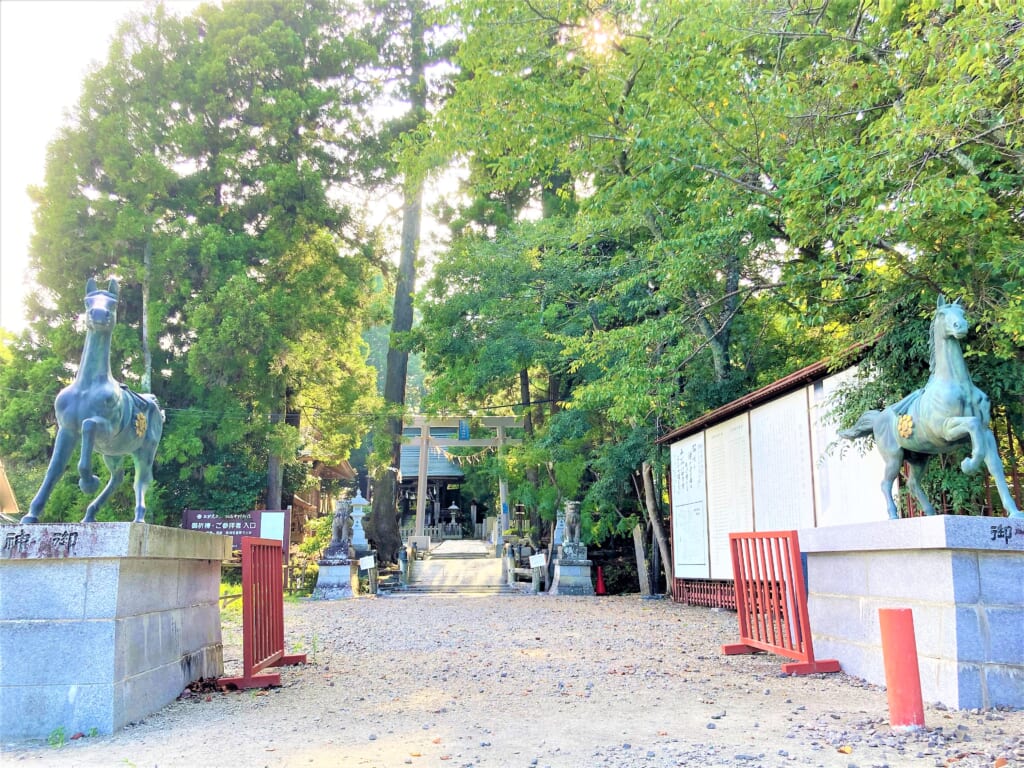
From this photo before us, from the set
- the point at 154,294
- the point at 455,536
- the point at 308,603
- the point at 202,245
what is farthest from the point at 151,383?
the point at 455,536

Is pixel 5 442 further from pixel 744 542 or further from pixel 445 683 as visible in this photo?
pixel 744 542

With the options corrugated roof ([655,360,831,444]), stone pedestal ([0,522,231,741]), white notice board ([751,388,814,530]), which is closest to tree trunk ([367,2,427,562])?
corrugated roof ([655,360,831,444])

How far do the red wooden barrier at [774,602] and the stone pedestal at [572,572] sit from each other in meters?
9.77

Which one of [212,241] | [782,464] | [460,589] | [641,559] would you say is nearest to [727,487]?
[782,464]

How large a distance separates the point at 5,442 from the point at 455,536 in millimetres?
19326

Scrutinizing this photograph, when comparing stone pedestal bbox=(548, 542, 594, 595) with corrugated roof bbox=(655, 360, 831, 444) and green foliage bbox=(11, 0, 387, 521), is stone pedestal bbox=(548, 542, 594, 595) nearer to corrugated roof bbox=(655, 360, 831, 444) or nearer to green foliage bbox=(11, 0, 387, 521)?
corrugated roof bbox=(655, 360, 831, 444)

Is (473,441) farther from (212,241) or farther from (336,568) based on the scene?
(212,241)

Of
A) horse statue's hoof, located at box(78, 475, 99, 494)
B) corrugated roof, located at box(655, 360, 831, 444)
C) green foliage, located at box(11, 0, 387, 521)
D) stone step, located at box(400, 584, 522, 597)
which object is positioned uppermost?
green foliage, located at box(11, 0, 387, 521)

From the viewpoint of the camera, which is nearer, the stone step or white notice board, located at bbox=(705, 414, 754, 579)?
white notice board, located at bbox=(705, 414, 754, 579)

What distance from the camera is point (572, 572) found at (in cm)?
1680

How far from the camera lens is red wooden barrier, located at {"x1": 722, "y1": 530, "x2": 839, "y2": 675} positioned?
5891 millimetres

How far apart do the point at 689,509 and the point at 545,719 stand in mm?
9665

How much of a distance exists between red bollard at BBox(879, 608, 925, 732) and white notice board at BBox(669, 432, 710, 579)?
875cm

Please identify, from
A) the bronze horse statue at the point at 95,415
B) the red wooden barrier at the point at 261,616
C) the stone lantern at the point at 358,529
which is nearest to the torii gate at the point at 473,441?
the stone lantern at the point at 358,529
